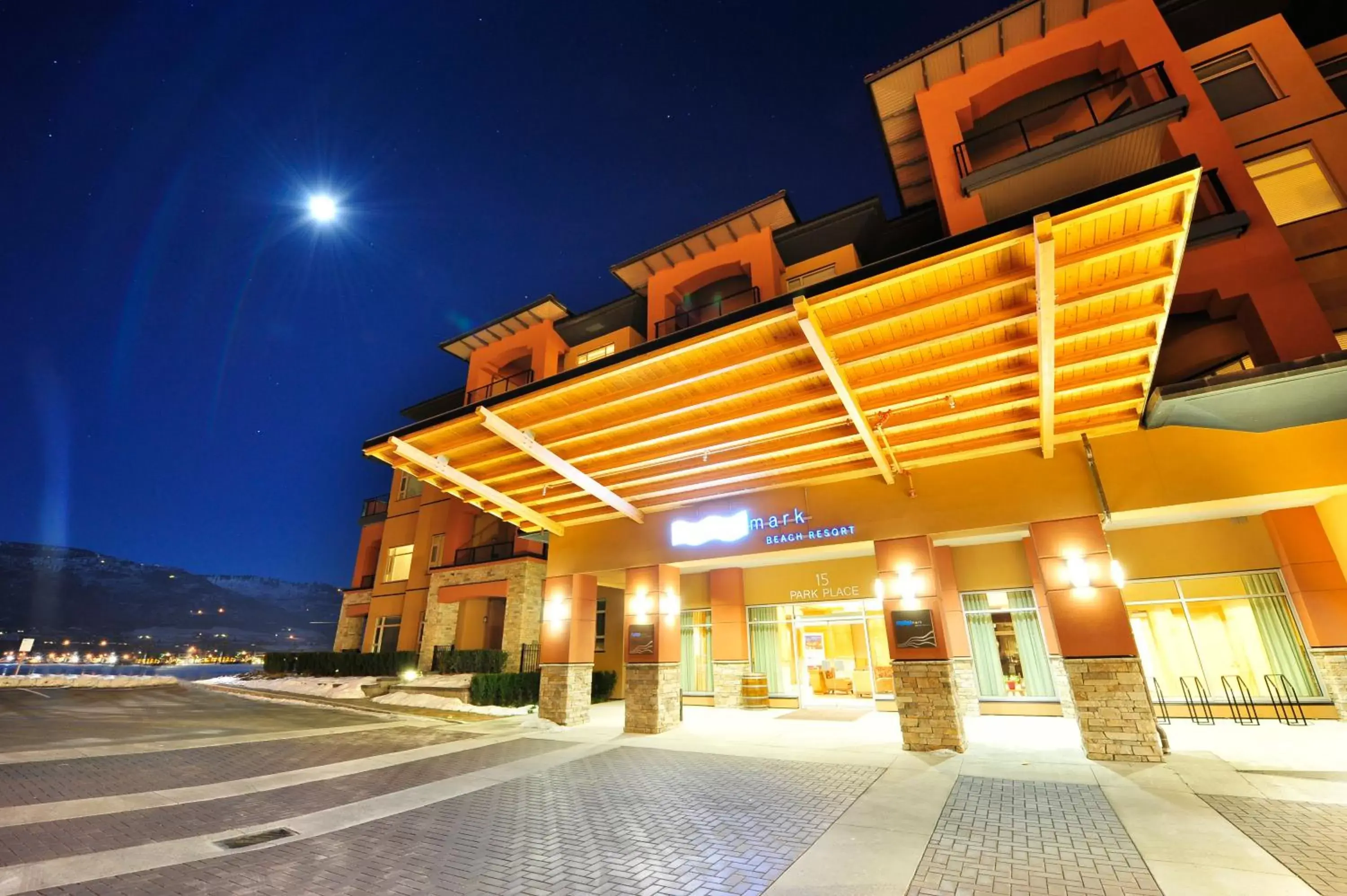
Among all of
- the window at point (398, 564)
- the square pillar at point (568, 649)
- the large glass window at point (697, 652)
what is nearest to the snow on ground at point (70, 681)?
the window at point (398, 564)

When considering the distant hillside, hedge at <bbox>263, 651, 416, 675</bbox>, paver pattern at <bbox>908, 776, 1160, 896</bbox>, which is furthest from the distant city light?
the distant hillside

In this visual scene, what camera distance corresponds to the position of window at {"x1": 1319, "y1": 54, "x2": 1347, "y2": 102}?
408 inches

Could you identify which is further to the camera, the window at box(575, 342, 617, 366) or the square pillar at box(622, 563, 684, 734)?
the window at box(575, 342, 617, 366)

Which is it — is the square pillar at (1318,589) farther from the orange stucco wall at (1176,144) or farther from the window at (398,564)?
the window at (398,564)

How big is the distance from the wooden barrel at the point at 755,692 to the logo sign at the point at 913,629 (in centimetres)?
753

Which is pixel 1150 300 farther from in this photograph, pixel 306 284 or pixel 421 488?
pixel 306 284

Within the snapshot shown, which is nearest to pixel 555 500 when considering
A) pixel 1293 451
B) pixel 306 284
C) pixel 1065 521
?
pixel 1065 521

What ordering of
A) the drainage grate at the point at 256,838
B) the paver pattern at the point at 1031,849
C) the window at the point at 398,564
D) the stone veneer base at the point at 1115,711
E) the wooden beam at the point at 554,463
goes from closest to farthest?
the paver pattern at the point at 1031,849
the drainage grate at the point at 256,838
the stone veneer base at the point at 1115,711
the wooden beam at the point at 554,463
the window at the point at 398,564

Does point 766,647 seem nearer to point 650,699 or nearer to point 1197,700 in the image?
point 650,699

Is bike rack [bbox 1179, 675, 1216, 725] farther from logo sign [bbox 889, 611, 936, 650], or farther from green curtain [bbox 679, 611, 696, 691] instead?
green curtain [bbox 679, 611, 696, 691]

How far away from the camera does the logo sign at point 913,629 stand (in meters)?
9.35

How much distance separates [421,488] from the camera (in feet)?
82.2

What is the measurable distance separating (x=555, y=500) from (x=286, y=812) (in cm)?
781

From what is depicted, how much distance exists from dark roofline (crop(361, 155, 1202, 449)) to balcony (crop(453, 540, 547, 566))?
11546 millimetres
